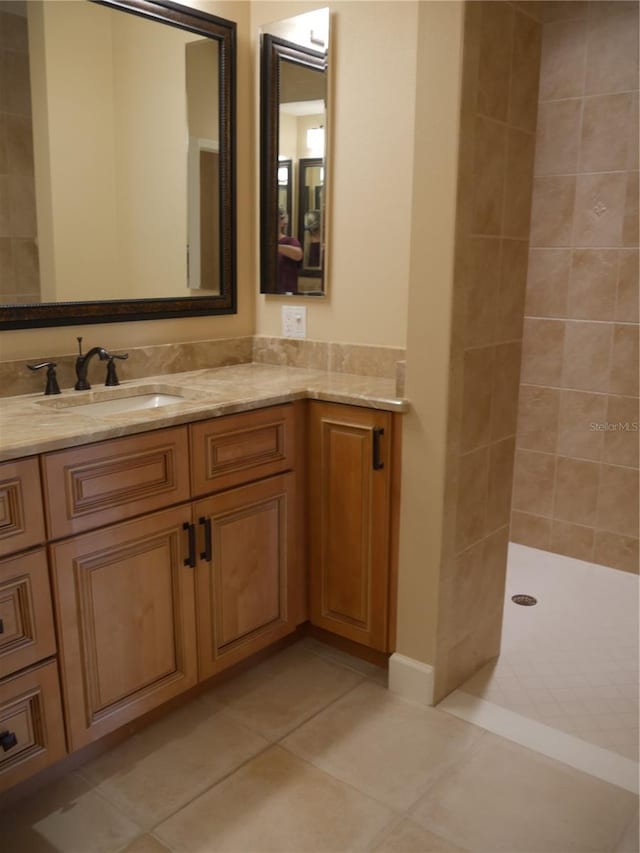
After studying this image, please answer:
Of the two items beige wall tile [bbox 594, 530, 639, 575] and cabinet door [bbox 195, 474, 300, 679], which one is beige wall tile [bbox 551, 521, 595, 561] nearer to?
beige wall tile [bbox 594, 530, 639, 575]

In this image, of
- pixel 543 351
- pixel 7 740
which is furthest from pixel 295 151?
pixel 7 740

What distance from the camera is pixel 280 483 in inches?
89.7

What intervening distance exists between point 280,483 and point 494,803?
40.6 inches

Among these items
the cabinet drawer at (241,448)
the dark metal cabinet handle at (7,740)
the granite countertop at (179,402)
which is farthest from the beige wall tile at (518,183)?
the dark metal cabinet handle at (7,740)

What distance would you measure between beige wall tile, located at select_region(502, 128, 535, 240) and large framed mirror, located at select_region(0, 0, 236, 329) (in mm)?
1043

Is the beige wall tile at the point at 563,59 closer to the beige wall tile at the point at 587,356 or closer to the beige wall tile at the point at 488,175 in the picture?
the beige wall tile at the point at 587,356

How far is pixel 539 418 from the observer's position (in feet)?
10.6

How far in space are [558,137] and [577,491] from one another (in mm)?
1461

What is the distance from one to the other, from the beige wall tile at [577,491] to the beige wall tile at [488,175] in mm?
1471

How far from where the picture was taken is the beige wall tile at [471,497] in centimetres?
212

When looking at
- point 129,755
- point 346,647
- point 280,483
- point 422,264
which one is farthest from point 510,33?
point 129,755

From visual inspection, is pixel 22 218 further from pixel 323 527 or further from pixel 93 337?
pixel 323 527

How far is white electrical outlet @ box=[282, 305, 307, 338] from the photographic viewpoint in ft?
8.82

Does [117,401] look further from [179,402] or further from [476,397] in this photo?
[476,397]
